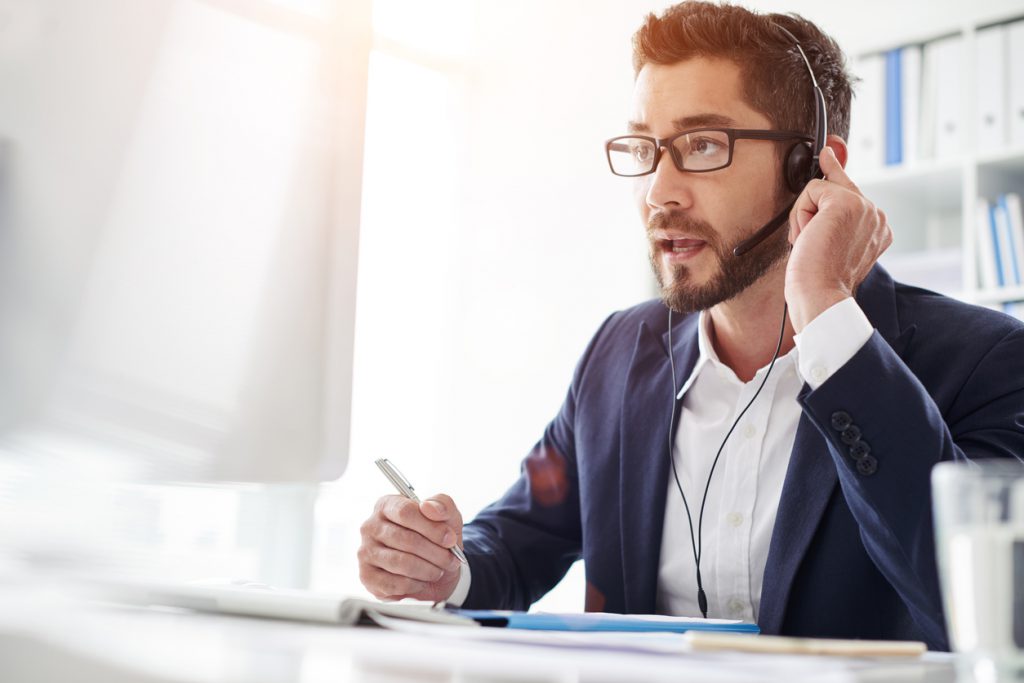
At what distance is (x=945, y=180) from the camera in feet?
9.55

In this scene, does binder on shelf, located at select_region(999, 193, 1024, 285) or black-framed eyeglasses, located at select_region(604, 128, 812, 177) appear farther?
binder on shelf, located at select_region(999, 193, 1024, 285)

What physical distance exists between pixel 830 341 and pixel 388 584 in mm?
534

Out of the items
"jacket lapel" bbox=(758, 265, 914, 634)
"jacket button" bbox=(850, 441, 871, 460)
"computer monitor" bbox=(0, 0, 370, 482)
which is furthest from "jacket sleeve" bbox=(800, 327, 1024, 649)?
"computer monitor" bbox=(0, 0, 370, 482)

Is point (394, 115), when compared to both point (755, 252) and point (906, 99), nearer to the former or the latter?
point (906, 99)

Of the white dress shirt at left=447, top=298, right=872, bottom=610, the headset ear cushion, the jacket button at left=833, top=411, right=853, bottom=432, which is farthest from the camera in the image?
the headset ear cushion

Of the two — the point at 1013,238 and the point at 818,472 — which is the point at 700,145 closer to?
the point at 818,472

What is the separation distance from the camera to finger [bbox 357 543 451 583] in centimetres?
110

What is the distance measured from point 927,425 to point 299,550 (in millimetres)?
2862

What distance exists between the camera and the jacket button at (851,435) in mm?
959

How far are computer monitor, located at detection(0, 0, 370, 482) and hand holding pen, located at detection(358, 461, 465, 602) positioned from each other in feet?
1.13

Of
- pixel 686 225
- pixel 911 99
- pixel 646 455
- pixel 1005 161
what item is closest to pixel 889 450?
pixel 646 455

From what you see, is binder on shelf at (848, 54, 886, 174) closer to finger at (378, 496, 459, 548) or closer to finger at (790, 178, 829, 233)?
finger at (790, 178, 829, 233)

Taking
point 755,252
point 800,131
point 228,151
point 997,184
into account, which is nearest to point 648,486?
point 755,252

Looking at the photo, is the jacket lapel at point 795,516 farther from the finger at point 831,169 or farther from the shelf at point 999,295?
the shelf at point 999,295
